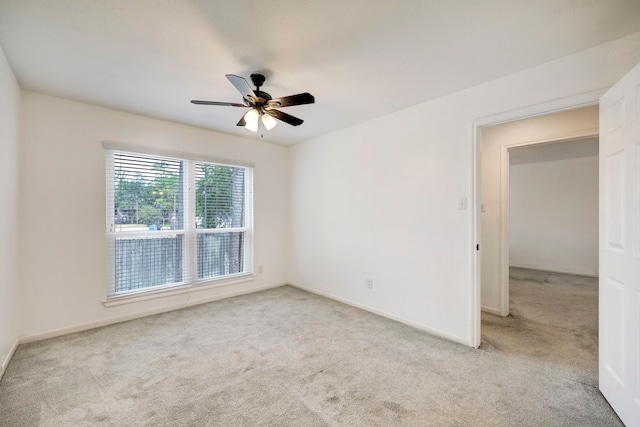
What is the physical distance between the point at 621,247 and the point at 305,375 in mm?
2252

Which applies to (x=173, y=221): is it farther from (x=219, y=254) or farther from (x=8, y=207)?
(x=8, y=207)

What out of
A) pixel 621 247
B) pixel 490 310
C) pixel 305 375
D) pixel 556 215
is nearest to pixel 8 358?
pixel 305 375

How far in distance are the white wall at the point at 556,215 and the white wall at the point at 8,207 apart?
8223 millimetres

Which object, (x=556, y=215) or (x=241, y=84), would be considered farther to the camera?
(x=556, y=215)

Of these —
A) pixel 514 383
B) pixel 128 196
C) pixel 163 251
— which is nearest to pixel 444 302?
pixel 514 383

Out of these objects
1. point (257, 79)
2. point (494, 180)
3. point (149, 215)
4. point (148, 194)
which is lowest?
point (149, 215)

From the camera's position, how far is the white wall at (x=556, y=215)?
562 centimetres

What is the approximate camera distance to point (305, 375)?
7.02 ft

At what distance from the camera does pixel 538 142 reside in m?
3.25

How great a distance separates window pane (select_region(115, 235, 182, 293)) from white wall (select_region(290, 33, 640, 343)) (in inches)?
77.4

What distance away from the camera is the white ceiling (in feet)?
5.25

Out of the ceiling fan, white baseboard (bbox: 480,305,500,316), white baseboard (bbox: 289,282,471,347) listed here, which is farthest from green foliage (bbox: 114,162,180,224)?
white baseboard (bbox: 480,305,500,316)

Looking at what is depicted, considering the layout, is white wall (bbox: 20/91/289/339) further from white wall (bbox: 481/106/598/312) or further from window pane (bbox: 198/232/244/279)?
white wall (bbox: 481/106/598/312)

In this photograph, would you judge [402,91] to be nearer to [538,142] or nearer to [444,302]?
[538,142]
